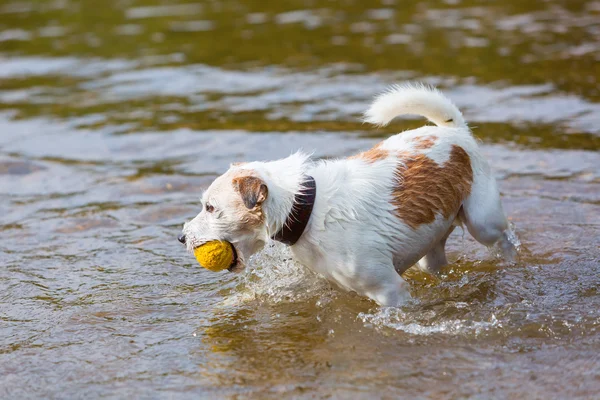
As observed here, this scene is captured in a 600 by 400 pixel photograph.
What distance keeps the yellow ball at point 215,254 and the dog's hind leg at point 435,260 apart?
1893mm

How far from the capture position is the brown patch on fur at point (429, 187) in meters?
6.25

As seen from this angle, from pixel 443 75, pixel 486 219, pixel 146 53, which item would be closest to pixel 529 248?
pixel 486 219

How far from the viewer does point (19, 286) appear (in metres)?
7.47

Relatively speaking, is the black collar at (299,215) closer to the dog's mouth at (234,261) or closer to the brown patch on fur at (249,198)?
→ the brown patch on fur at (249,198)

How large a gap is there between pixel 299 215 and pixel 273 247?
102 centimetres

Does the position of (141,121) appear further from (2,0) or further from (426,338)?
A: (2,0)

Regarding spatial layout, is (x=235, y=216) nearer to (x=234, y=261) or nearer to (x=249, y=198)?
(x=249, y=198)

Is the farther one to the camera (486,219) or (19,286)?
(19,286)

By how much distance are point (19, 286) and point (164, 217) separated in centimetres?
209

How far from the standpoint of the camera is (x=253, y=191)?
18.9 ft

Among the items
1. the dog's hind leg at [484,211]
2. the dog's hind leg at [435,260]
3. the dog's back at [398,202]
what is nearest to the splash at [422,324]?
the dog's back at [398,202]

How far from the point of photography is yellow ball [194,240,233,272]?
604 cm

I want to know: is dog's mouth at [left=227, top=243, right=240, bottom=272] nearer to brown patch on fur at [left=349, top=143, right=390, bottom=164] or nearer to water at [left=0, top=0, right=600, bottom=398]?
water at [left=0, top=0, right=600, bottom=398]

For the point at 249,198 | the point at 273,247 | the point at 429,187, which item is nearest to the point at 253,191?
the point at 249,198
